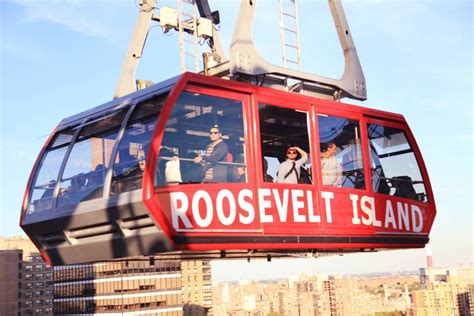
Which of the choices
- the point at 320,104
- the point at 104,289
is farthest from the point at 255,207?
the point at 104,289

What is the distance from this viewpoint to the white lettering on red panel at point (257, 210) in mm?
8680

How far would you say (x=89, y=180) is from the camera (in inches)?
367

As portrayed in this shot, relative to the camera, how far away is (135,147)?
28.7 ft

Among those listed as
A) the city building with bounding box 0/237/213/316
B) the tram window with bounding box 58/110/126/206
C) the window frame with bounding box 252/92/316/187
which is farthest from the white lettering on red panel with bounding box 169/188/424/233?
the city building with bounding box 0/237/213/316

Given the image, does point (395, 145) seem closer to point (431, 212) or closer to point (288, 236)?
point (431, 212)

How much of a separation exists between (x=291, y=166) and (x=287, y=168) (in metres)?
0.08

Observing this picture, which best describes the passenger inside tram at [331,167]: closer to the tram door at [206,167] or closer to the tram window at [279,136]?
the tram window at [279,136]

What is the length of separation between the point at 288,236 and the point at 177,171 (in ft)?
6.77

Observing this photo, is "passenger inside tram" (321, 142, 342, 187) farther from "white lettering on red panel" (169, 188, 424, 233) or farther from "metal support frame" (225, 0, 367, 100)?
"metal support frame" (225, 0, 367, 100)

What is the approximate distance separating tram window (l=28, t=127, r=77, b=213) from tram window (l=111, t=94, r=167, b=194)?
142 centimetres

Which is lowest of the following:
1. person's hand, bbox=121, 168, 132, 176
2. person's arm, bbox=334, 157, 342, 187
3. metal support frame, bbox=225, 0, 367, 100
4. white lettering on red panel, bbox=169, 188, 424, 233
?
white lettering on red panel, bbox=169, 188, 424, 233

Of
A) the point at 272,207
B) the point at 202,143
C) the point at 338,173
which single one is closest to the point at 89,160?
the point at 202,143

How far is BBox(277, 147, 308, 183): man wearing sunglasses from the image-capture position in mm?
9914

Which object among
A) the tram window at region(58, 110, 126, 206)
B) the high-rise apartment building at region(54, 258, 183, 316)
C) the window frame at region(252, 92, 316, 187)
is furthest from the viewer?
the high-rise apartment building at region(54, 258, 183, 316)
